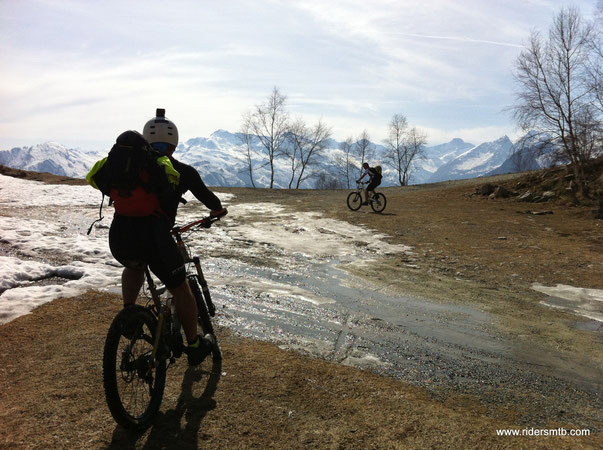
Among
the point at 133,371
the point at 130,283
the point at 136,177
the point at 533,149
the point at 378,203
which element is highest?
the point at 533,149

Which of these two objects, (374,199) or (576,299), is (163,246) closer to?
(576,299)

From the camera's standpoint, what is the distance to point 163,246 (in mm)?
3152

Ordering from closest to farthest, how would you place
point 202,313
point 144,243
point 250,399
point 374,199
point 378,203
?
point 144,243, point 250,399, point 202,313, point 374,199, point 378,203

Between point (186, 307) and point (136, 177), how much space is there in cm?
128

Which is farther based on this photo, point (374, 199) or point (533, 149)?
point (533, 149)

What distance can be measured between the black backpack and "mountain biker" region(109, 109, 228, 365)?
0.11 metres

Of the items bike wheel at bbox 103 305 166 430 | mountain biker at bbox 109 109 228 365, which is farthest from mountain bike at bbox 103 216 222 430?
mountain biker at bbox 109 109 228 365

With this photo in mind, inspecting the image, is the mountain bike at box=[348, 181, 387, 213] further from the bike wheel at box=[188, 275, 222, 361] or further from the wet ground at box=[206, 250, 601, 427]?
the bike wheel at box=[188, 275, 222, 361]

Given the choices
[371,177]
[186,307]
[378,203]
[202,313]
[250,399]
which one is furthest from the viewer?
[378,203]

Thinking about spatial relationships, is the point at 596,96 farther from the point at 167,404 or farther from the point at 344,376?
the point at 167,404

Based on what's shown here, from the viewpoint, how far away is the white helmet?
140 inches

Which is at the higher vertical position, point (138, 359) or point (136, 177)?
point (136, 177)

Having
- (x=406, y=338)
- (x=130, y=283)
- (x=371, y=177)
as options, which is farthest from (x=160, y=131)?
(x=371, y=177)

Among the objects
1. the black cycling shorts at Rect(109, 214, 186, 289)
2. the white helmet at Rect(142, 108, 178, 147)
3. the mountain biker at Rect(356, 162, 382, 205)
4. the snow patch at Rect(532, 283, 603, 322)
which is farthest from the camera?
the mountain biker at Rect(356, 162, 382, 205)
